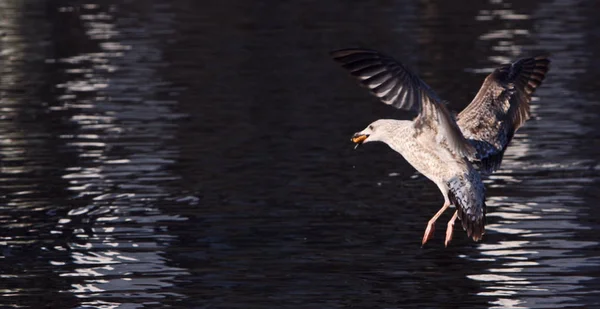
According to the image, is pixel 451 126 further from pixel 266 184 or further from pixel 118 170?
pixel 118 170

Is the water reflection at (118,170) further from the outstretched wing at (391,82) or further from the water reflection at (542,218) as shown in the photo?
the water reflection at (542,218)

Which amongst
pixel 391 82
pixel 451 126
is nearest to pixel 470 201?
pixel 451 126

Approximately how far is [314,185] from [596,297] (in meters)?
4.79

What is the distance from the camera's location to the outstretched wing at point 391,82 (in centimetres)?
1007

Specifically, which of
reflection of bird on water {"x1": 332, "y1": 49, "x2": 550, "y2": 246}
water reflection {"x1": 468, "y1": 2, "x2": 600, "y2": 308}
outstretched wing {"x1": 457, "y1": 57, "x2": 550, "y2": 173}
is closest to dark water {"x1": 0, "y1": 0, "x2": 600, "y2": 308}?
water reflection {"x1": 468, "y1": 2, "x2": 600, "y2": 308}

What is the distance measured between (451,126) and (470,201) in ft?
2.39

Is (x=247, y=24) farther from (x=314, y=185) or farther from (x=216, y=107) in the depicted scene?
(x=314, y=185)

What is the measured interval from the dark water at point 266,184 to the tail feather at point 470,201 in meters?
0.53

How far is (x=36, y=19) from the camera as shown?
32656mm

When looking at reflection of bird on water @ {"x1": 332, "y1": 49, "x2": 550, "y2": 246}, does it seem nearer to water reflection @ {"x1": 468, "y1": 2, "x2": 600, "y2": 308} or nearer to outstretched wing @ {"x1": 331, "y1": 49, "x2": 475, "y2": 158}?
outstretched wing @ {"x1": 331, "y1": 49, "x2": 475, "y2": 158}

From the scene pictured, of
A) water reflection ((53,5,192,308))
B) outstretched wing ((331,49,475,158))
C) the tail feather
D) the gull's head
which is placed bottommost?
water reflection ((53,5,192,308))

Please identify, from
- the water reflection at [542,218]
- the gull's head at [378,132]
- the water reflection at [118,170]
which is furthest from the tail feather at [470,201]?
the water reflection at [118,170]

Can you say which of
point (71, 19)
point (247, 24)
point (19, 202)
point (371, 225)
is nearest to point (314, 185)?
point (371, 225)

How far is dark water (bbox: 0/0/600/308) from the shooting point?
437 inches
